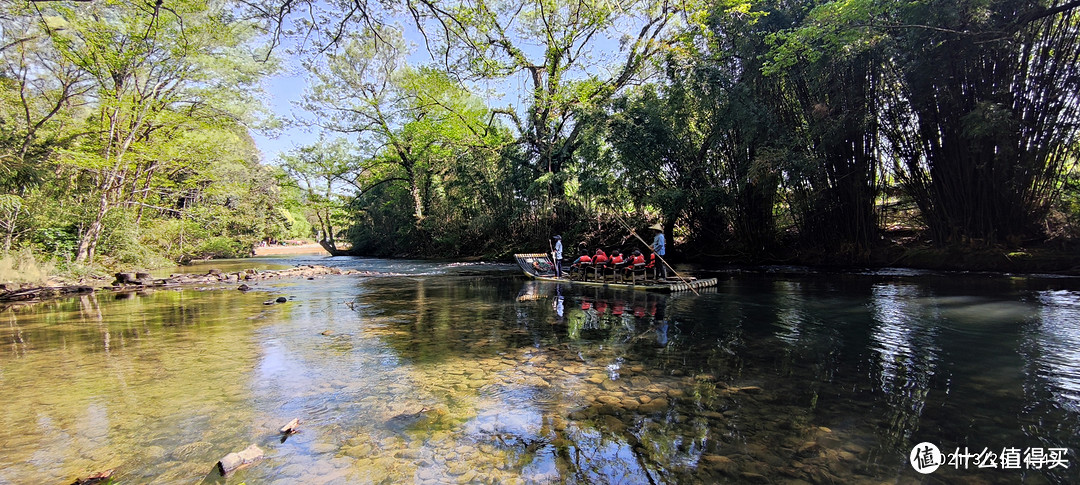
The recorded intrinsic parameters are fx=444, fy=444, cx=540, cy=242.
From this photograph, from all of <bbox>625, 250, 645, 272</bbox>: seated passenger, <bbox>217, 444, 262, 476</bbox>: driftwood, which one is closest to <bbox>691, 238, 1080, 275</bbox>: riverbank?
<bbox>625, 250, 645, 272</bbox>: seated passenger

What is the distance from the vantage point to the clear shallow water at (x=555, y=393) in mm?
3170

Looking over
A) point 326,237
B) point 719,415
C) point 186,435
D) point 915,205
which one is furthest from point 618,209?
point 326,237

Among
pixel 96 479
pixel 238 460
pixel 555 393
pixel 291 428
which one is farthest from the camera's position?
pixel 555 393

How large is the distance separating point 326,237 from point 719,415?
148ft

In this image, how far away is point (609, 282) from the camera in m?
12.7

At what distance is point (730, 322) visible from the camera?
765 cm

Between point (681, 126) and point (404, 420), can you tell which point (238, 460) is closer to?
point (404, 420)

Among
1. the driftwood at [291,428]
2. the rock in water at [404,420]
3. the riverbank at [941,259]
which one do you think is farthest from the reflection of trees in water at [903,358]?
the riverbank at [941,259]

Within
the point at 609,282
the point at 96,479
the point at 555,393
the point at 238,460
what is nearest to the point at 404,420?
the point at 238,460

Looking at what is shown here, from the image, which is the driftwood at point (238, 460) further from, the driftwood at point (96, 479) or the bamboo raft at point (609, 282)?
the bamboo raft at point (609, 282)

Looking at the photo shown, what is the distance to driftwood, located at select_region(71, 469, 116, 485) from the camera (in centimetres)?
288

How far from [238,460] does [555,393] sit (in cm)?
268

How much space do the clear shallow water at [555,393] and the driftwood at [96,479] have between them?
0.29 feet

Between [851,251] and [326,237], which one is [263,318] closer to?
[851,251]
